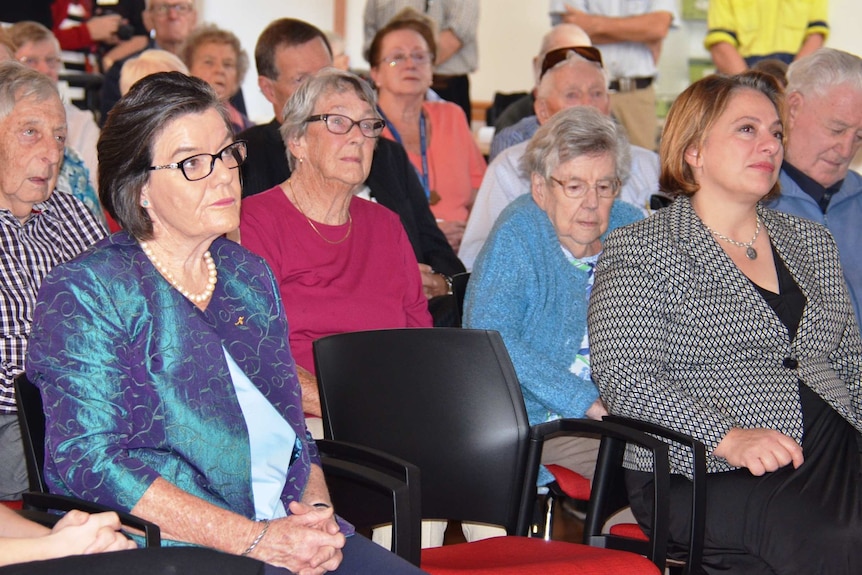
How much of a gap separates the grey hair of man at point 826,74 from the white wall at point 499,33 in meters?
3.62

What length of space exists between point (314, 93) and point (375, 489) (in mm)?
1410

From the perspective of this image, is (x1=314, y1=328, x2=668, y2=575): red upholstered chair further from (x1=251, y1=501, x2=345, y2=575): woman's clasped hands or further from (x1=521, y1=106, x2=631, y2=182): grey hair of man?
(x1=521, y1=106, x2=631, y2=182): grey hair of man

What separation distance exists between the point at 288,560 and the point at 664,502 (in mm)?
837

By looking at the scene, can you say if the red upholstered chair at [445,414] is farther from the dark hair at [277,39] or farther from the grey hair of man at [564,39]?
the grey hair of man at [564,39]

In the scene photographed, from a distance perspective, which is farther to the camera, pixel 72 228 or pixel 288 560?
pixel 72 228

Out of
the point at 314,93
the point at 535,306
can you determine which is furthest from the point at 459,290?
the point at 314,93

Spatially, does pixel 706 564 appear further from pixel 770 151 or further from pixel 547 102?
pixel 547 102

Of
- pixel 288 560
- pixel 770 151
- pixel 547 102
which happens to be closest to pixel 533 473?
pixel 288 560

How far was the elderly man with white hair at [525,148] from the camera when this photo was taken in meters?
3.69

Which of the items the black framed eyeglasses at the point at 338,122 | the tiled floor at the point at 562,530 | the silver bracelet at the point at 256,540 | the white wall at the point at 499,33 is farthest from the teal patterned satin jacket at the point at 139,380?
the white wall at the point at 499,33

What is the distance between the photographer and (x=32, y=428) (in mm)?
1813

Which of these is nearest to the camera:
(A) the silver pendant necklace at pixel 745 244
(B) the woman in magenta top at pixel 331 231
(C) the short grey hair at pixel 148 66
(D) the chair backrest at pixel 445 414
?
(D) the chair backrest at pixel 445 414

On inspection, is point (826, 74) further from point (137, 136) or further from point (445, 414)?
point (137, 136)

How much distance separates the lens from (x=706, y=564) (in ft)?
7.53
